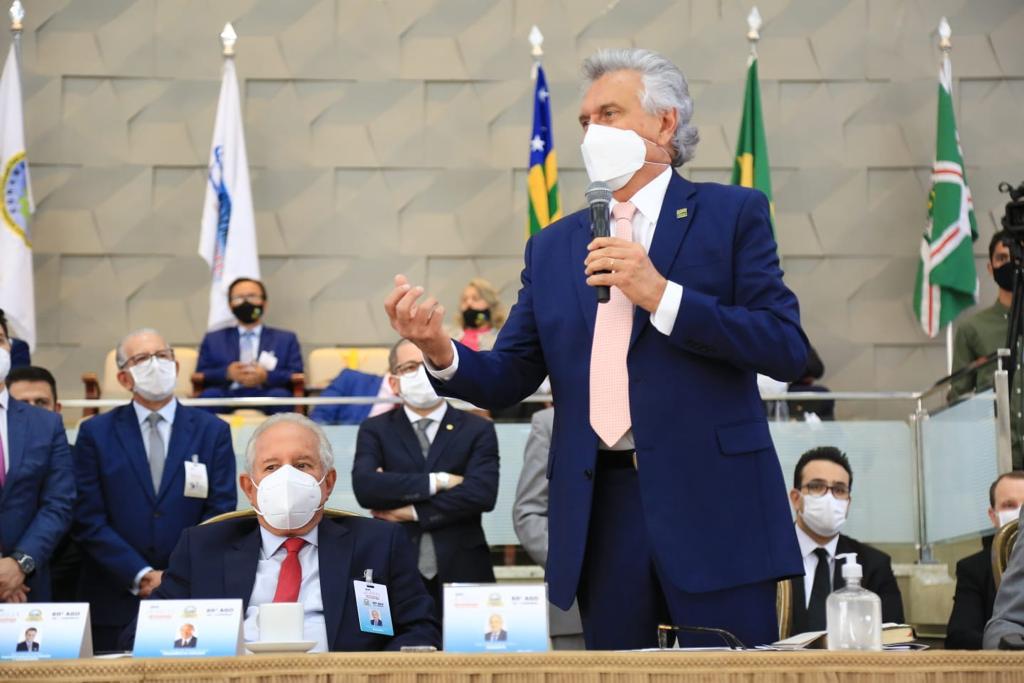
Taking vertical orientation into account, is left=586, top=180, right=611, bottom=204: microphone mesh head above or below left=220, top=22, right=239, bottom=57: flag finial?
below

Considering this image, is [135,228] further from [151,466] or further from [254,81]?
[151,466]

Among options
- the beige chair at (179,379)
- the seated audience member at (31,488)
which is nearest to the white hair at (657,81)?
the seated audience member at (31,488)

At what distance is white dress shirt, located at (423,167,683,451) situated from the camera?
228cm

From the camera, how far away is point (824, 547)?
16.1ft

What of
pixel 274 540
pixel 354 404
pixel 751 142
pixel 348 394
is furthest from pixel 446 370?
pixel 751 142

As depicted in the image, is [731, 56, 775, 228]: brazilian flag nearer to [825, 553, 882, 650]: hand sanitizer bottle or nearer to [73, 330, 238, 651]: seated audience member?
[73, 330, 238, 651]: seated audience member

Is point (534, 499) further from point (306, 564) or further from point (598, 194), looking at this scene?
point (598, 194)

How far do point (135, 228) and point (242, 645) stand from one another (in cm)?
725

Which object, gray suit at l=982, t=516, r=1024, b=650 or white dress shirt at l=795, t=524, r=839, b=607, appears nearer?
gray suit at l=982, t=516, r=1024, b=650

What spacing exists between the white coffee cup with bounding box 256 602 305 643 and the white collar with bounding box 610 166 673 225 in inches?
38.0

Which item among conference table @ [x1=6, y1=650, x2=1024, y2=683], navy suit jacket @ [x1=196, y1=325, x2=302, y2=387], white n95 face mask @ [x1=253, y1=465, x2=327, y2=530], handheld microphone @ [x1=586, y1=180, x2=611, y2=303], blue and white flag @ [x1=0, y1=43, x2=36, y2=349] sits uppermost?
blue and white flag @ [x1=0, y1=43, x2=36, y2=349]

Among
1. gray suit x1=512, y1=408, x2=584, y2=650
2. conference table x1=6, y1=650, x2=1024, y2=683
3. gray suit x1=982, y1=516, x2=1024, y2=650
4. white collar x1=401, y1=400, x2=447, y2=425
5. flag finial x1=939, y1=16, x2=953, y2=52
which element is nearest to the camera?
conference table x1=6, y1=650, x2=1024, y2=683

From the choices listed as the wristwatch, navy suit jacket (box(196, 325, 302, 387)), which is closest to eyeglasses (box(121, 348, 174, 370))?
the wristwatch

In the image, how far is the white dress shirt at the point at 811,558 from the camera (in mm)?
4766
